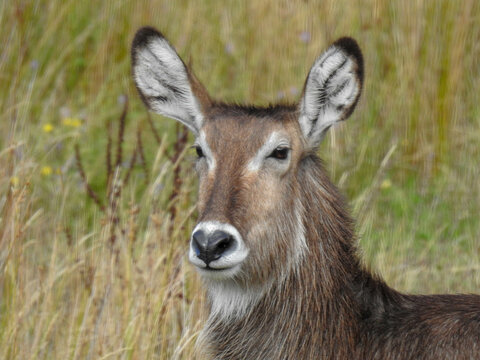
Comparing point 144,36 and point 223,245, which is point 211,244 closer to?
point 223,245

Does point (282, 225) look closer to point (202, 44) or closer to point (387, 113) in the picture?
point (387, 113)

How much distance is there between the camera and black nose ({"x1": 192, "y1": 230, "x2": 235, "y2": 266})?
409cm

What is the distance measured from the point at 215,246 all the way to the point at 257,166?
51 centimetres

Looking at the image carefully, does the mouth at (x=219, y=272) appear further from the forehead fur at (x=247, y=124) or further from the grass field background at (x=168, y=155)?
the grass field background at (x=168, y=155)

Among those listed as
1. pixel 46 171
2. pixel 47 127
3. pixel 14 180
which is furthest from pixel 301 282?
pixel 47 127

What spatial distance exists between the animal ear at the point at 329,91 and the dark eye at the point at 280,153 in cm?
19

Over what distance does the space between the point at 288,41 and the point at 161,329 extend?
3.39 m

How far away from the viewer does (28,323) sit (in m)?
5.53

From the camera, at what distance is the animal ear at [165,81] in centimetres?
488

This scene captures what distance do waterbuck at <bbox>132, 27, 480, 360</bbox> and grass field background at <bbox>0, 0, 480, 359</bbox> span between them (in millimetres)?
550

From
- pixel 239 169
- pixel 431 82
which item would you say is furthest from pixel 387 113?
pixel 239 169

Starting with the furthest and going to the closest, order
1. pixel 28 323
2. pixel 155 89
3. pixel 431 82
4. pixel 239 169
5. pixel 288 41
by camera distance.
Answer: pixel 288 41 → pixel 431 82 → pixel 28 323 → pixel 155 89 → pixel 239 169

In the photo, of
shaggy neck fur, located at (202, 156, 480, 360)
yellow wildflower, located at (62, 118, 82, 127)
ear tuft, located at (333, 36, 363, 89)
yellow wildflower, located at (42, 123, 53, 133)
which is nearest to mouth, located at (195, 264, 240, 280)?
shaggy neck fur, located at (202, 156, 480, 360)

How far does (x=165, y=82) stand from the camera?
5.03 metres
